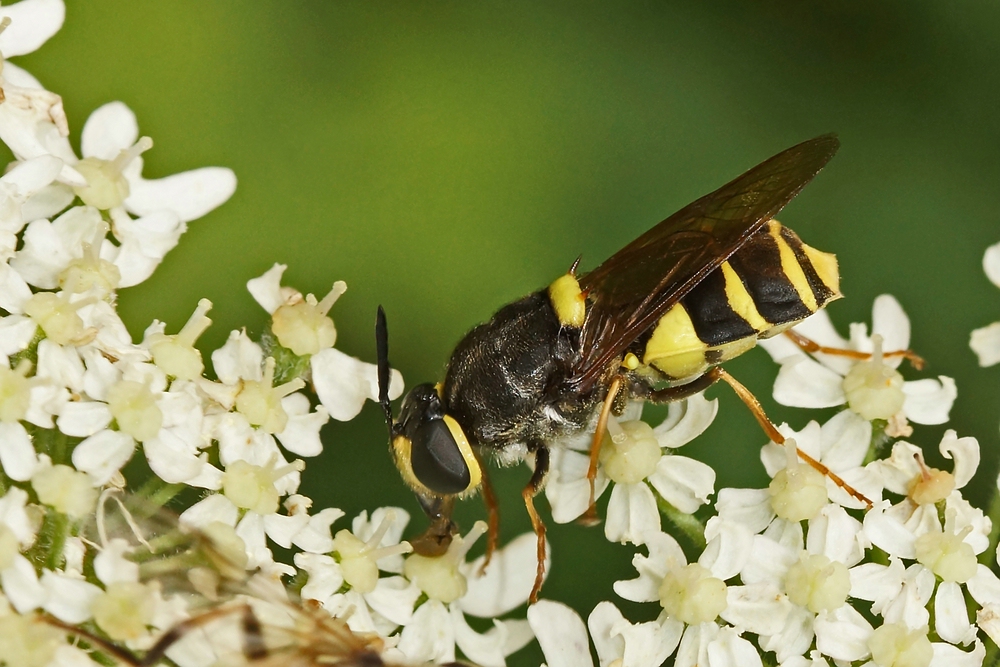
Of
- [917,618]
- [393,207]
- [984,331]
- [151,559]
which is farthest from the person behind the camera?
[393,207]

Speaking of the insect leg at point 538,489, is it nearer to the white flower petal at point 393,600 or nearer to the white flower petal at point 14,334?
the white flower petal at point 393,600

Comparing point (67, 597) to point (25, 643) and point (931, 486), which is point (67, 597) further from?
point (931, 486)

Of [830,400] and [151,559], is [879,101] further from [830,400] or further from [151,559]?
[151,559]

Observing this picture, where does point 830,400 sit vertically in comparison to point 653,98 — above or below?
below

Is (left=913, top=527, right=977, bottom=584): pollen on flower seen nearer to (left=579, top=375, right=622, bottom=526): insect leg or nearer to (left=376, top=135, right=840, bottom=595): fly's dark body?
(left=376, top=135, right=840, bottom=595): fly's dark body

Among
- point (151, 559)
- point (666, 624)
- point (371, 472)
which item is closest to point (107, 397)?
point (151, 559)

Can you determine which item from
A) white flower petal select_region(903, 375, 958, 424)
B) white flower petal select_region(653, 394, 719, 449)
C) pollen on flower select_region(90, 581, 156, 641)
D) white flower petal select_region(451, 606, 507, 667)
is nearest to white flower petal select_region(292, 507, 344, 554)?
white flower petal select_region(451, 606, 507, 667)

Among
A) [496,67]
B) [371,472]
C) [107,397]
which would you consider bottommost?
[371,472]
